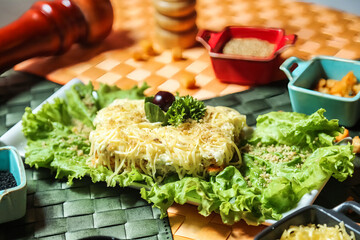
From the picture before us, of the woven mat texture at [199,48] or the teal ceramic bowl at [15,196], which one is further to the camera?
the woven mat texture at [199,48]

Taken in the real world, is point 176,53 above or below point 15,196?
below

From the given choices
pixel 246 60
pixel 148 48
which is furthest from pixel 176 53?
pixel 246 60

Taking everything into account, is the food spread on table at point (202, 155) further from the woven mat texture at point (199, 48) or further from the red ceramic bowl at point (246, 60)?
the woven mat texture at point (199, 48)

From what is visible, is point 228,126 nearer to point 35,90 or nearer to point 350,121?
point 350,121

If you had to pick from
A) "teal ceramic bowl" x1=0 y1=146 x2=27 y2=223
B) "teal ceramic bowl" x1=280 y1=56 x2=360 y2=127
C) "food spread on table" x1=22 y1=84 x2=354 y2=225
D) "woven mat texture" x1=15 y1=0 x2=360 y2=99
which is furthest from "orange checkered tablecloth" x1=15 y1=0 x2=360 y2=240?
"teal ceramic bowl" x1=0 y1=146 x2=27 y2=223

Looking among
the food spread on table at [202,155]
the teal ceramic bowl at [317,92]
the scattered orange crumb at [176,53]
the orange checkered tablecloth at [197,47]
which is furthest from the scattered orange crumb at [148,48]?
the teal ceramic bowl at [317,92]

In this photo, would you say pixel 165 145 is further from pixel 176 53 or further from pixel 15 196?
pixel 176 53

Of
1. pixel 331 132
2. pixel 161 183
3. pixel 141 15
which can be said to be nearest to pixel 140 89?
pixel 161 183
